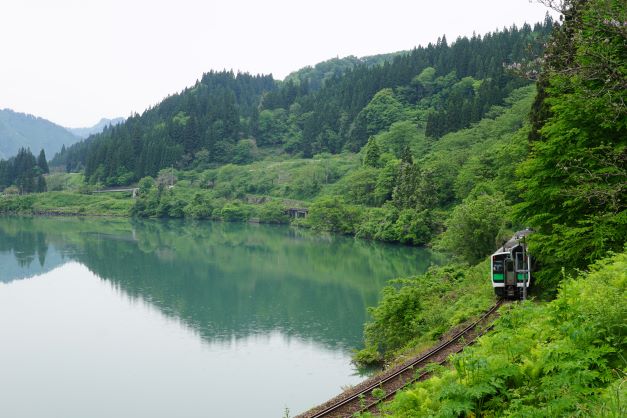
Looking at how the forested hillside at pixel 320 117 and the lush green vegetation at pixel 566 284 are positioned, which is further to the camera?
the forested hillside at pixel 320 117

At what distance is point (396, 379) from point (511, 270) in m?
8.70

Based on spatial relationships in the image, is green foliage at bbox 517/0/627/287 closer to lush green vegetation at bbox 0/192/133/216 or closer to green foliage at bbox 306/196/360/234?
green foliage at bbox 306/196/360/234

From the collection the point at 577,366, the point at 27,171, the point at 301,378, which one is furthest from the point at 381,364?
the point at 27,171

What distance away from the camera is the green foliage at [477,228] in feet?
116

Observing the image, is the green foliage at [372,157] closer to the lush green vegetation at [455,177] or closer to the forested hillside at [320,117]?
the lush green vegetation at [455,177]

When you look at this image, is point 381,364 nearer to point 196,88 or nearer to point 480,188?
point 480,188

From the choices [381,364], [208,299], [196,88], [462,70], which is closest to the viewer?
[381,364]

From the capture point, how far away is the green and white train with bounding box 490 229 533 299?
2223 cm

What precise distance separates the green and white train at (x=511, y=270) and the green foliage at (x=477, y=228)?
12303 mm

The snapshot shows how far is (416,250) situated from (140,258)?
95.4 ft

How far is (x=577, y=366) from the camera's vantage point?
7250mm

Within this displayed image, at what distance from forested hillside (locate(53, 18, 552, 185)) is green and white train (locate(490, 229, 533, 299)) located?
3586 inches

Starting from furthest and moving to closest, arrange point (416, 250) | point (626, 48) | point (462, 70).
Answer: point (462, 70)
point (416, 250)
point (626, 48)

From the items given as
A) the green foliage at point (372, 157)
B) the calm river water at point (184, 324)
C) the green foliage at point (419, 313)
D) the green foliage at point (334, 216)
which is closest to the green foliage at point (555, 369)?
the green foliage at point (419, 313)
